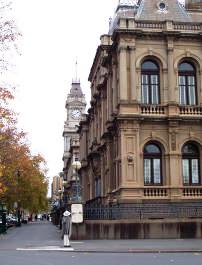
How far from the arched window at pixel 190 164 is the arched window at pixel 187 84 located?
306 cm

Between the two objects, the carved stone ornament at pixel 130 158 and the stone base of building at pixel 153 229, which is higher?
the carved stone ornament at pixel 130 158

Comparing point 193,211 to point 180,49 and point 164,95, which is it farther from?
point 180,49

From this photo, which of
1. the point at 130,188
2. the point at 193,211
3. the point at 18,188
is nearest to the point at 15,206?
the point at 18,188

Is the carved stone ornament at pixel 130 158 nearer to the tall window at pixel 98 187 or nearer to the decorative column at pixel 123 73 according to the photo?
the decorative column at pixel 123 73

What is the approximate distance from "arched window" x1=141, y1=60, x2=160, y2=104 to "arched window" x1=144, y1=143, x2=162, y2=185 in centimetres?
309

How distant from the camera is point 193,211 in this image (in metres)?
29.6

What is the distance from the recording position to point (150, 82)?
3522 cm

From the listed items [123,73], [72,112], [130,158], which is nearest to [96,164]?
[130,158]

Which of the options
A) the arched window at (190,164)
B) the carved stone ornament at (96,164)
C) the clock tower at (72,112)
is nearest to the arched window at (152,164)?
the arched window at (190,164)

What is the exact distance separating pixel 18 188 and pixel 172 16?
26360 mm

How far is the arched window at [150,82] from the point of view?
1377 inches

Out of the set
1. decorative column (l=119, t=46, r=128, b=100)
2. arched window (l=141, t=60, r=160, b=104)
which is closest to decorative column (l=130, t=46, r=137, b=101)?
decorative column (l=119, t=46, r=128, b=100)

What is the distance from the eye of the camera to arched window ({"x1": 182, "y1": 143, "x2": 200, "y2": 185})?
34.3 metres

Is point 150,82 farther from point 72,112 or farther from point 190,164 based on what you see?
point 72,112
